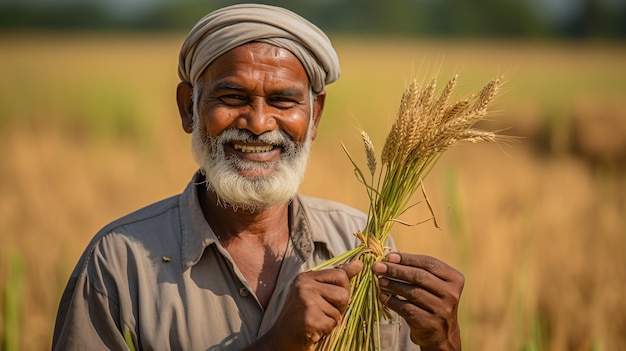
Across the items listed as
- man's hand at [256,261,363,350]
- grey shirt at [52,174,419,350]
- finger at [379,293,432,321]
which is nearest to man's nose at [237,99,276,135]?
grey shirt at [52,174,419,350]


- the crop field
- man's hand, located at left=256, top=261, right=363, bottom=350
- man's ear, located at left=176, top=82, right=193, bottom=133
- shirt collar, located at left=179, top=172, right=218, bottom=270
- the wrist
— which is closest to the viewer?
man's hand, located at left=256, top=261, right=363, bottom=350

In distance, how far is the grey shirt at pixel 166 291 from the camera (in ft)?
7.50

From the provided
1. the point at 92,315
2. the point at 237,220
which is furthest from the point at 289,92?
Answer: the point at 92,315

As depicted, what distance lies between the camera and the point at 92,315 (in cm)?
230

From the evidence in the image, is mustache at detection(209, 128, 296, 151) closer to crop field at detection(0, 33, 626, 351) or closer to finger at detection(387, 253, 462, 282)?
crop field at detection(0, 33, 626, 351)

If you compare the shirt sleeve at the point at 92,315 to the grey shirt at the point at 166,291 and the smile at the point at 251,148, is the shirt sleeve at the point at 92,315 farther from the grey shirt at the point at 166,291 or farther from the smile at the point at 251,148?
→ the smile at the point at 251,148

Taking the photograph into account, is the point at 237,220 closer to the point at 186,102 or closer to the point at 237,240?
the point at 237,240

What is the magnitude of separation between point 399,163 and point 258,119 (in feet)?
1.49

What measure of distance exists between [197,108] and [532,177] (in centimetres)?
649

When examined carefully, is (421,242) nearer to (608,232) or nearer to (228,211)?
(608,232)

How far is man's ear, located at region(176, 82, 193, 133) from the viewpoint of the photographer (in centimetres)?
266

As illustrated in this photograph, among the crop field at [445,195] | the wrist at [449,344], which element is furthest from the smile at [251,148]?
the wrist at [449,344]

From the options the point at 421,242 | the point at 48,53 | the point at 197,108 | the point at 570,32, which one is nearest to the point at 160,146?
the point at 421,242

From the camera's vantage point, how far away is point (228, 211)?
8.34ft
